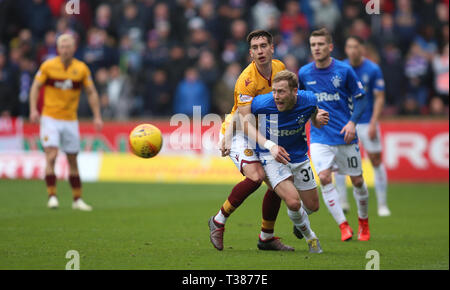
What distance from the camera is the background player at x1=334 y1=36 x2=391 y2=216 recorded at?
1196 centimetres

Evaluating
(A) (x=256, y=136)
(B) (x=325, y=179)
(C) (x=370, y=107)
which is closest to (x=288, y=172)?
(A) (x=256, y=136)

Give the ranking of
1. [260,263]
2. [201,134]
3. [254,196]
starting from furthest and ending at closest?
[201,134]
[254,196]
[260,263]

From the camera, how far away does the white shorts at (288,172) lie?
8188mm

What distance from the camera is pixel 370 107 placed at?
41.2ft

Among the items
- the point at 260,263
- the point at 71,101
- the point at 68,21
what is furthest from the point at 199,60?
the point at 260,263

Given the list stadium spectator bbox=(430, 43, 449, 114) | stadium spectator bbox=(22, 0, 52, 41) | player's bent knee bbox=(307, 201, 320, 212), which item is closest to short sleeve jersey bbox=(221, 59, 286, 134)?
player's bent knee bbox=(307, 201, 320, 212)

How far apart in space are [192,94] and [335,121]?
31.9 feet

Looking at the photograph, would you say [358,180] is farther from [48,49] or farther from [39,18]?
[39,18]

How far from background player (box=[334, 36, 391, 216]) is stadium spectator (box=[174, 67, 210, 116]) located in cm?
729

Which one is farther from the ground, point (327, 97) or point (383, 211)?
point (327, 97)

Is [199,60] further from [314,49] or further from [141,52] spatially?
[314,49]

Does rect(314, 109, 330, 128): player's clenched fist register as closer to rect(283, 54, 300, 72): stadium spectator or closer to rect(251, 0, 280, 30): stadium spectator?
rect(283, 54, 300, 72): stadium spectator

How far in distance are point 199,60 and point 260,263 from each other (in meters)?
12.8

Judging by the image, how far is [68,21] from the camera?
21422mm
